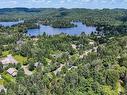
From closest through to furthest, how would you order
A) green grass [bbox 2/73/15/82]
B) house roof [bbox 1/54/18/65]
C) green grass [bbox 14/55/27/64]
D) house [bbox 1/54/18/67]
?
green grass [bbox 2/73/15/82]
house [bbox 1/54/18/67]
house roof [bbox 1/54/18/65]
green grass [bbox 14/55/27/64]

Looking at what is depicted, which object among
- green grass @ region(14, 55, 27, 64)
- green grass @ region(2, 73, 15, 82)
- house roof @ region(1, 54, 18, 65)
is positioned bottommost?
green grass @ region(14, 55, 27, 64)

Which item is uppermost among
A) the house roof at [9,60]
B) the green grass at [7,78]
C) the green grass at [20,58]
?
the green grass at [7,78]

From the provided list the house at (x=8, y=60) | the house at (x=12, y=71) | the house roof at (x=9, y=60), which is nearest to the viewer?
the house at (x=12, y=71)

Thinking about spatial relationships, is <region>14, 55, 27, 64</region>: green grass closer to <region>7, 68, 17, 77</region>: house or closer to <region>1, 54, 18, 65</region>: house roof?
<region>1, 54, 18, 65</region>: house roof

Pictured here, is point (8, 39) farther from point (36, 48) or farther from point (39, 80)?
point (39, 80)

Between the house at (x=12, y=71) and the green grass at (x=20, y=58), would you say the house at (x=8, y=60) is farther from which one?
A: the house at (x=12, y=71)

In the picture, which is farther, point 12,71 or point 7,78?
point 12,71

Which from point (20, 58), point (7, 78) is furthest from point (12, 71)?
point (20, 58)

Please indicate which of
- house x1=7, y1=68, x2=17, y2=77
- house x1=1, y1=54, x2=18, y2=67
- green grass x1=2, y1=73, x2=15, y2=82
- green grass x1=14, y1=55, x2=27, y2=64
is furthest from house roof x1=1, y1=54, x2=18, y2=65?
green grass x1=2, y1=73, x2=15, y2=82

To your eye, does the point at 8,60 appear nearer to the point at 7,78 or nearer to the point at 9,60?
the point at 9,60

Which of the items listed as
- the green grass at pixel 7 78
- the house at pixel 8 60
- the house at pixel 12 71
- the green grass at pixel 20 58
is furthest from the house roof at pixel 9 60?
the green grass at pixel 7 78

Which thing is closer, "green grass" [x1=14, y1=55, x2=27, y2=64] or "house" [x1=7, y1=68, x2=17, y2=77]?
"house" [x1=7, y1=68, x2=17, y2=77]

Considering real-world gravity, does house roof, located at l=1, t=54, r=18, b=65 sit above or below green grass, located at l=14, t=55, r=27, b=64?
above
